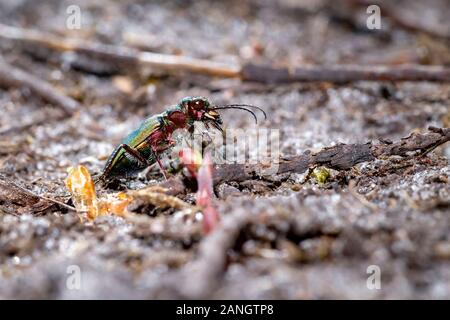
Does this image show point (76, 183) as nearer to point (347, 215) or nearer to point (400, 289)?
point (347, 215)

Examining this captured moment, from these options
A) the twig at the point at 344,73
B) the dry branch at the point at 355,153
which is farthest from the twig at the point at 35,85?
the dry branch at the point at 355,153

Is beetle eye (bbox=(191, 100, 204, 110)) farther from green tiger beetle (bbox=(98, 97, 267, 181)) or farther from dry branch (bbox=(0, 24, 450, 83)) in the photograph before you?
dry branch (bbox=(0, 24, 450, 83))

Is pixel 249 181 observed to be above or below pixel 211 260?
above

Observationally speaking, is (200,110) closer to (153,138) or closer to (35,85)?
(153,138)

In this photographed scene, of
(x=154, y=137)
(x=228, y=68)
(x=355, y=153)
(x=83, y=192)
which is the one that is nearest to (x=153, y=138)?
(x=154, y=137)

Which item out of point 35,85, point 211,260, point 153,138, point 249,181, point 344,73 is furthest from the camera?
point 35,85

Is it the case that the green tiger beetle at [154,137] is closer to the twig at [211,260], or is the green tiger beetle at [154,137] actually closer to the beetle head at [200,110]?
the beetle head at [200,110]

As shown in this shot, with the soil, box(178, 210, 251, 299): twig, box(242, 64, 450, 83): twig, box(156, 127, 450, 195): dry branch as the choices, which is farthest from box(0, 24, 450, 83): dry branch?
box(178, 210, 251, 299): twig
